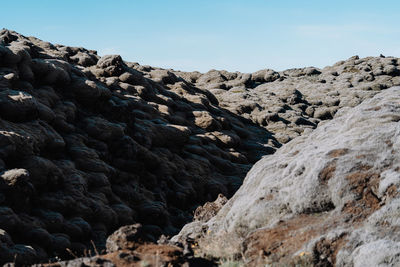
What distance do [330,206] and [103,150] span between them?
1219 inches

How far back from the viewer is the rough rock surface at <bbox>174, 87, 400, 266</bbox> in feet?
39.7

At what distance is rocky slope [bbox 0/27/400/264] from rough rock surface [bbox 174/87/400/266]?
3190mm

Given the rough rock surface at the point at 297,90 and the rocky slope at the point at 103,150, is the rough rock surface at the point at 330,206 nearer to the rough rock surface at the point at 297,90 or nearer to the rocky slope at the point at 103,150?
the rocky slope at the point at 103,150

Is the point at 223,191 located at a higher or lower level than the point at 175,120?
lower

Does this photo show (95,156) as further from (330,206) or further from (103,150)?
(330,206)

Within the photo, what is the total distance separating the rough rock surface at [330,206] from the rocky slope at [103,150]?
3.19 meters

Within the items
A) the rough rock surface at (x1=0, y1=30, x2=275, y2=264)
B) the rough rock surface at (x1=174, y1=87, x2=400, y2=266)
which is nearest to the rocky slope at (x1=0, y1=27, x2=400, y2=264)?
the rough rock surface at (x1=0, y1=30, x2=275, y2=264)

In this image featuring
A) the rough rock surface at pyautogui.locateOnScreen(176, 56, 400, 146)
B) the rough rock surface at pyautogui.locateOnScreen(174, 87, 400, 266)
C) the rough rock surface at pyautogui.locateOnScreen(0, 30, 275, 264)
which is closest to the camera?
the rough rock surface at pyautogui.locateOnScreen(174, 87, 400, 266)

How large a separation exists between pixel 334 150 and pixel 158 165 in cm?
3221

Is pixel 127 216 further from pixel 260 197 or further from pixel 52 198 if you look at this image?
pixel 260 197

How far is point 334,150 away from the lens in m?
14.9

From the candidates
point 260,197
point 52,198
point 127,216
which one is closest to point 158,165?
point 127,216

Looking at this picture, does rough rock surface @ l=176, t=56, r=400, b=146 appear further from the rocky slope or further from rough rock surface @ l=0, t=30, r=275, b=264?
rough rock surface @ l=0, t=30, r=275, b=264

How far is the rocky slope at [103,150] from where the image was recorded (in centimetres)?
2955
